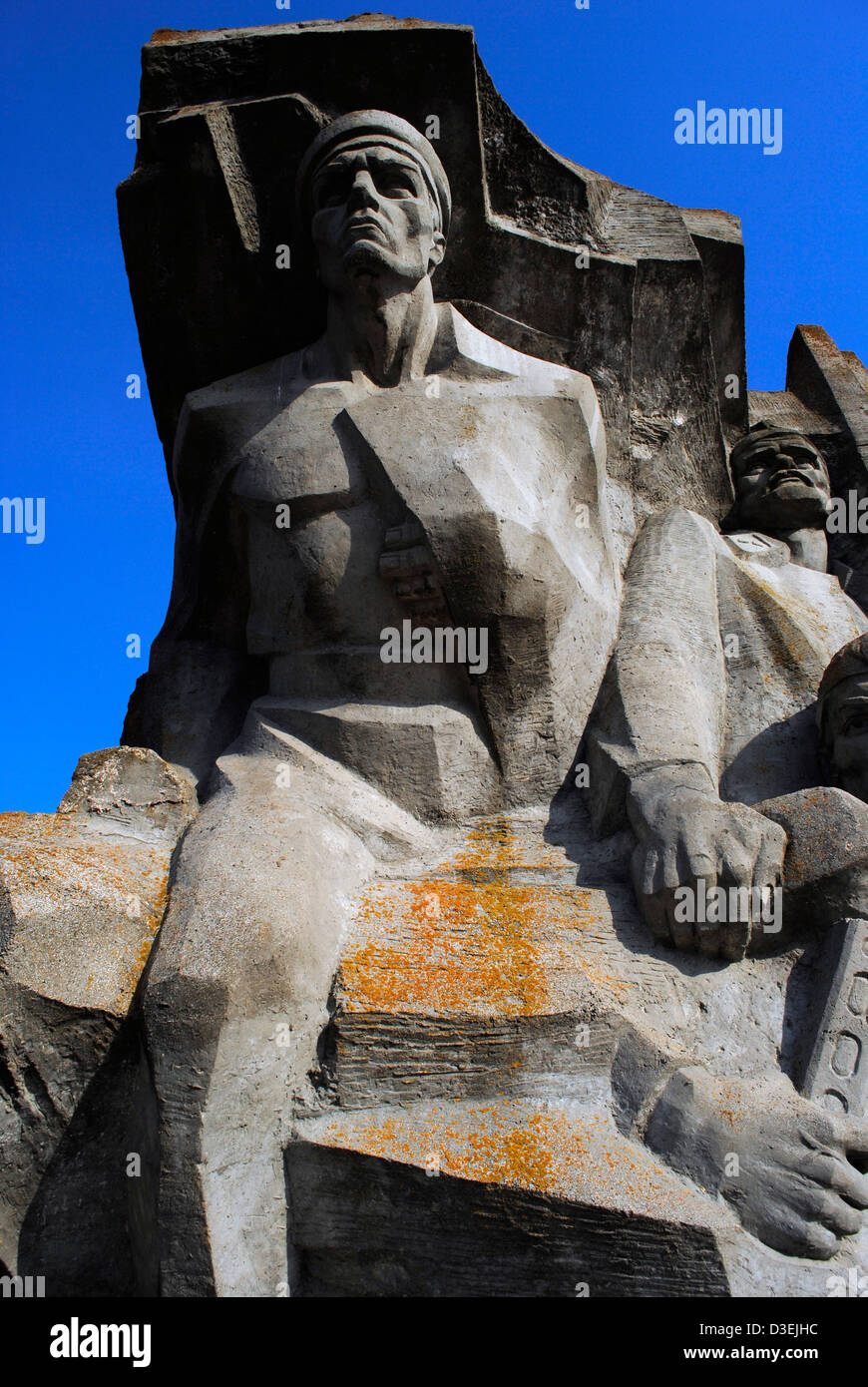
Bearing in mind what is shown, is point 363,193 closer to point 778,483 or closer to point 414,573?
point 414,573

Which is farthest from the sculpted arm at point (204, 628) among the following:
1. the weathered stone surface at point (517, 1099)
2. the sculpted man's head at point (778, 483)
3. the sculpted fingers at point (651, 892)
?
the sculpted man's head at point (778, 483)

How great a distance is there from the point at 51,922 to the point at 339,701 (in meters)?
1.21

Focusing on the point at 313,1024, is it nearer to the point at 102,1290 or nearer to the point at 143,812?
the point at 102,1290

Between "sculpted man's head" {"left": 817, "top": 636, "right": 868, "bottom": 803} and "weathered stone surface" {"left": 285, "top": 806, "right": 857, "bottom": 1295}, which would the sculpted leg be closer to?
"weathered stone surface" {"left": 285, "top": 806, "right": 857, "bottom": 1295}

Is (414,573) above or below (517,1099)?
above

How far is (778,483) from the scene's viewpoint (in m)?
5.48

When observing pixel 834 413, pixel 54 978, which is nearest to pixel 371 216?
pixel 54 978

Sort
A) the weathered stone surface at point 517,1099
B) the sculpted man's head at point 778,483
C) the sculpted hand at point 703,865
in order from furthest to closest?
the sculpted man's head at point 778,483 < the sculpted hand at point 703,865 < the weathered stone surface at point 517,1099

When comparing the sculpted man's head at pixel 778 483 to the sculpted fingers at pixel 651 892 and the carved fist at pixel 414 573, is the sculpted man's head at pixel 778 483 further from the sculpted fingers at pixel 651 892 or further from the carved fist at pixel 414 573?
the sculpted fingers at pixel 651 892

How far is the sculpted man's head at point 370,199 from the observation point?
3900 mm

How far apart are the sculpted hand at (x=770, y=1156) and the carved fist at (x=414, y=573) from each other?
5.33 feet

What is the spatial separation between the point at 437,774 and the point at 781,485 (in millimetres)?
2803

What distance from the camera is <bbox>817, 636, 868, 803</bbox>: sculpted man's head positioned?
3.57 m

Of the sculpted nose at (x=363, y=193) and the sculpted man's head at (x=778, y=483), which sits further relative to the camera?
the sculpted man's head at (x=778, y=483)
